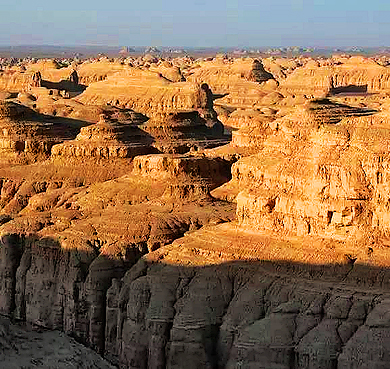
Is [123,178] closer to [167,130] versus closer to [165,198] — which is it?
[165,198]

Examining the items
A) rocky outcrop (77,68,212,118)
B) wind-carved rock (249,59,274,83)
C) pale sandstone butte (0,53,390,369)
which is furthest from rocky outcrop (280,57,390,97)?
pale sandstone butte (0,53,390,369)

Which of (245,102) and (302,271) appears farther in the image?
(245,102)

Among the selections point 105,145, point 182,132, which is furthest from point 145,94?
point 105,145

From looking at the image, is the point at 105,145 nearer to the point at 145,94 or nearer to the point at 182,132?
the point at 182,132

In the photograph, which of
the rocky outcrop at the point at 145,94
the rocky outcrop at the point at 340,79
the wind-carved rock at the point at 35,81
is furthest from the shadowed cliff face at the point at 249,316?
the rocky outcrop at the point at 340,79

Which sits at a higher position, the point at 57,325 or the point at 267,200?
the point at 267,200

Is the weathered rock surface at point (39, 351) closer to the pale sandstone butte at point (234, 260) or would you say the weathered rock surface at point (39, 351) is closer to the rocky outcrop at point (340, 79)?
the pale sandstone butte at point (234, 260)

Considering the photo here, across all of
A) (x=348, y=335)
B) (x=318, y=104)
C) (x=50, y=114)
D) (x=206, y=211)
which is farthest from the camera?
(x=50, y=114)

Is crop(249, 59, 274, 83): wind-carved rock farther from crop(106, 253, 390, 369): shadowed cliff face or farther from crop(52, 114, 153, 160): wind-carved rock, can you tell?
crop(106, 253, 390, 369): shadowed cliff face

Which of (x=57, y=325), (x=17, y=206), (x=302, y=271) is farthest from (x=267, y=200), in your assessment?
(x=17, y=206)

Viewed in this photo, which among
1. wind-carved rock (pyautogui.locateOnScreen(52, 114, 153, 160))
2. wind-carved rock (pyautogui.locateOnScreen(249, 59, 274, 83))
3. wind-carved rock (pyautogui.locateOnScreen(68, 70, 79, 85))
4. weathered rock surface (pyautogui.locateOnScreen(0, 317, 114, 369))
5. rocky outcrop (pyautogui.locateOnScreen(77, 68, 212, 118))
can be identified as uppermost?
weathered rock surface (pyautogui.locateOnScreen(0, 317, 114, 369))

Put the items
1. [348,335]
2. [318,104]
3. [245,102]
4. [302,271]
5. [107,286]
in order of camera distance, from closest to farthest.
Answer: [348,335] → [302,271] → [107,286] → [318,104] → [245,102]
